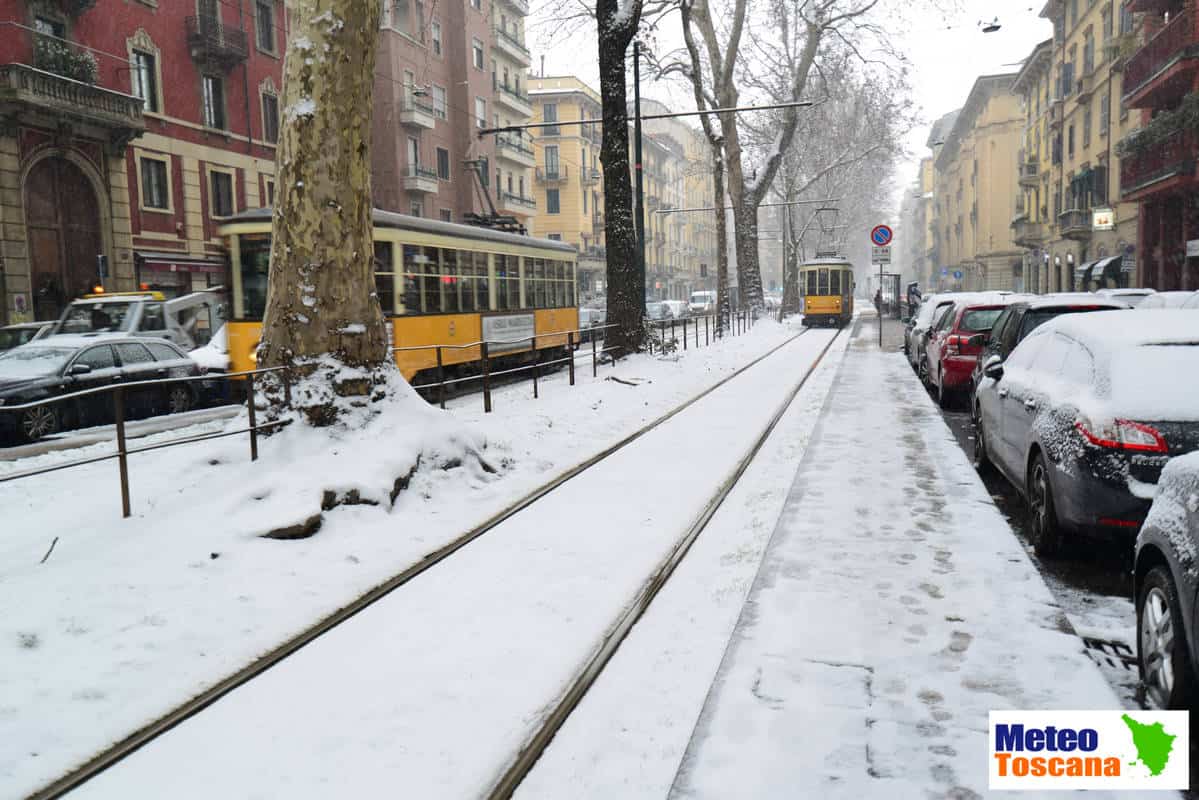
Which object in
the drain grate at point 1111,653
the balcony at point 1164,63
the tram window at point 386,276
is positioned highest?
Answer: the balcony at point 1164,63

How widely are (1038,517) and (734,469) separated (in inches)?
121

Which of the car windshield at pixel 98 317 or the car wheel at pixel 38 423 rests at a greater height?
the car windshield at pixel 98 317

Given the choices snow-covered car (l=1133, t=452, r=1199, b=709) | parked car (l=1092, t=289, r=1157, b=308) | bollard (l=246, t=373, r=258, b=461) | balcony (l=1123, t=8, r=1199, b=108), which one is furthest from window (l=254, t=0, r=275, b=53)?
snow-covered car (l=1133, t=452, r=1199, b=709)

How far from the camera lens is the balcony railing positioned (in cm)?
2639

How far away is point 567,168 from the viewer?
6556cm

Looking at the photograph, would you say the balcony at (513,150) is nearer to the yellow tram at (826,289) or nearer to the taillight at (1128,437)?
the yellow tram at (826,289)

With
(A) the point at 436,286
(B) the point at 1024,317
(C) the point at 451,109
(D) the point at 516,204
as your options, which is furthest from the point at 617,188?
(D) the point at 516,204

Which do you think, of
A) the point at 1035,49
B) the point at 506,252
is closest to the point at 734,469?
the point at 506,252

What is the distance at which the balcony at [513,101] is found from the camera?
49031 millimetres

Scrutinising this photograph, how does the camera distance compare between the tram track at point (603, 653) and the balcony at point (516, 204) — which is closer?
the tram track at point (603, 653)

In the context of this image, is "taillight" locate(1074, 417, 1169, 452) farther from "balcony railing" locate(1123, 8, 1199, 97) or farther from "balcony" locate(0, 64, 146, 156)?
"balcony railing" locate(1123, 8, 1199, 97)

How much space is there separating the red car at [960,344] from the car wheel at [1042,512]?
21.3 feet

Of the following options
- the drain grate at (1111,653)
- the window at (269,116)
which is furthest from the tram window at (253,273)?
the window at (269,116)

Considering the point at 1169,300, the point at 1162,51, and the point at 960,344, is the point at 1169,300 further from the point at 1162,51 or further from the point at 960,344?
the point at 1162,51
